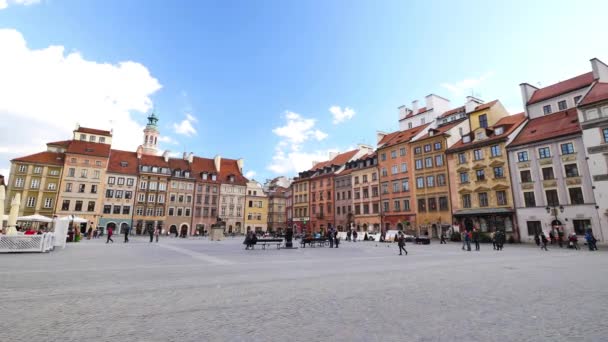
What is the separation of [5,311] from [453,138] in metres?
45.5

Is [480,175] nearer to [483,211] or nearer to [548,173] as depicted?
[483,211]

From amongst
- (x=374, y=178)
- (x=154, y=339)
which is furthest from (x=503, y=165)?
Result: (x=154, y=339)

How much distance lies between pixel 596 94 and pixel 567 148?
5569 millimetres

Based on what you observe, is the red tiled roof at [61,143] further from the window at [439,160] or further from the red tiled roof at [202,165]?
the window at [439,160]

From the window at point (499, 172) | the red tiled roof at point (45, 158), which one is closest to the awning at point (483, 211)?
the window at point (499, 172)

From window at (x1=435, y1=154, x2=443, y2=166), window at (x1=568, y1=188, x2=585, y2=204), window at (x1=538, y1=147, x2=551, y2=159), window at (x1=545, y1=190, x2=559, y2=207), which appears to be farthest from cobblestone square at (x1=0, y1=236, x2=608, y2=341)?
window at (x1=435, y1=154, x2=443, y2=166)

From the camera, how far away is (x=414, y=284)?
28.9 feet

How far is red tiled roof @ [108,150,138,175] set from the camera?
192ft

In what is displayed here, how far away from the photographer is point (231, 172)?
72.9 m

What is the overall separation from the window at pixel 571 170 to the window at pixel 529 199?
12.3 feet

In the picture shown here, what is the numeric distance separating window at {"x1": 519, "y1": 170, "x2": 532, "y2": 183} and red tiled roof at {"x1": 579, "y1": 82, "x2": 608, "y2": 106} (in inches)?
318

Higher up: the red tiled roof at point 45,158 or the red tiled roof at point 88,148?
the red tiled roof at point 88,148

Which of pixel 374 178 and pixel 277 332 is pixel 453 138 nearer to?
pixel 374 178

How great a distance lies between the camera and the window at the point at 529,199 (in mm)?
32906
